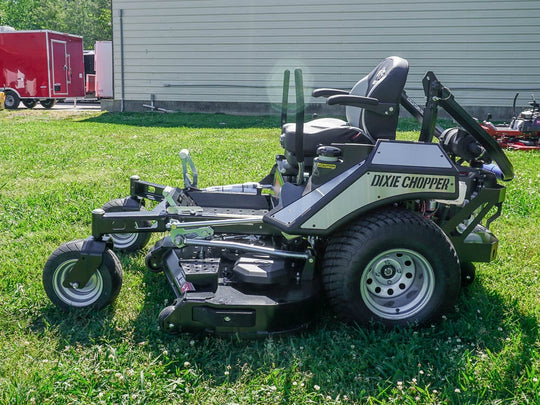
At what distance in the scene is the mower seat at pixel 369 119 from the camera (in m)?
3.49

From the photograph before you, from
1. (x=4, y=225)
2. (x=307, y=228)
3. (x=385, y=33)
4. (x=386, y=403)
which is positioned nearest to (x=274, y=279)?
(x=307, y=228)

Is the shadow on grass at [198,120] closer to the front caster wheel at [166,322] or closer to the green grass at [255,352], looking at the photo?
the green grass at [255,352]

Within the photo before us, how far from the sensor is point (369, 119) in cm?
368

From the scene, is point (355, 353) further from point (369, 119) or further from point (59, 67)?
point (59, 67)

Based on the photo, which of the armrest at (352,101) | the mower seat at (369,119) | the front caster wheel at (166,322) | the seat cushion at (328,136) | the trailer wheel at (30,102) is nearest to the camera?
the front caster wheel at (166,322)

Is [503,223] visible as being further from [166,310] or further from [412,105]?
[166,310]

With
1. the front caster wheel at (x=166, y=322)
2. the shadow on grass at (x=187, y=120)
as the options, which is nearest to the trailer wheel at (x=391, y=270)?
the front caster wheel at (x=166, y=322)

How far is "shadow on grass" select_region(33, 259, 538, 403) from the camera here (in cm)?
273

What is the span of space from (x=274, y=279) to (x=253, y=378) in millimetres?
599

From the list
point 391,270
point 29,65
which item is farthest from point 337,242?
point 29,65

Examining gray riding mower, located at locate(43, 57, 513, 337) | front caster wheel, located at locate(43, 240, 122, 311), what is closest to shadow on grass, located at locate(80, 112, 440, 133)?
gray riding mower, located at locate(43, 57, 513, 337)

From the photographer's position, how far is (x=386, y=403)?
2.58 meters

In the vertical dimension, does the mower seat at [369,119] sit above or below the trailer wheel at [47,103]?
above

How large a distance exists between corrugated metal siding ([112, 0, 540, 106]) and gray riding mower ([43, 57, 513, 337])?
504 inches
